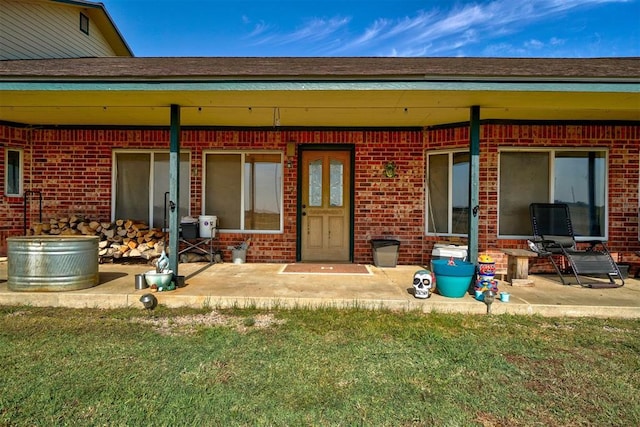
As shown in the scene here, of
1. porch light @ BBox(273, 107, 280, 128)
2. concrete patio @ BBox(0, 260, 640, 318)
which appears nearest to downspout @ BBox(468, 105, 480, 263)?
concrete patio @ BBox(0, 260, 640, 318)

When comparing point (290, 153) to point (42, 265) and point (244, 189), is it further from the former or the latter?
point (42, 265)

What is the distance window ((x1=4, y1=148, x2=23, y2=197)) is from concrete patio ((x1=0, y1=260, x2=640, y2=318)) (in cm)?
229

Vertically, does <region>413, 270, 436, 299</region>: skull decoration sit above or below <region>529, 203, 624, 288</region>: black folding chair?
below

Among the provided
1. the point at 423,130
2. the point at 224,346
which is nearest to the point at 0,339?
the point at 224,346

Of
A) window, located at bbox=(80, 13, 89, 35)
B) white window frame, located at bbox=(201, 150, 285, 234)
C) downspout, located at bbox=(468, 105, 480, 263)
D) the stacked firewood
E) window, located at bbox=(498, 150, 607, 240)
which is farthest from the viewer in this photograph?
window, located at bbox=(80, 13, 89, 35)

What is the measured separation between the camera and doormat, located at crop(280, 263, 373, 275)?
6077 mm

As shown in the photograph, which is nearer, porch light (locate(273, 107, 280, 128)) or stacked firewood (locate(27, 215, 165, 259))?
porch light (locate(273, 107, 280, 128))

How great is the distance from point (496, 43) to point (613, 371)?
17613 mm

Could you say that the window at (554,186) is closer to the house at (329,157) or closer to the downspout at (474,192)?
the house at (329,157)

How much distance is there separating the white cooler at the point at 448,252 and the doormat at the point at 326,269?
1.20 m

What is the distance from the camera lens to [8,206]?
6891 mm

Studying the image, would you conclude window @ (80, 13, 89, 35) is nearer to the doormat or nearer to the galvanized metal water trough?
the galvanized metal water trough

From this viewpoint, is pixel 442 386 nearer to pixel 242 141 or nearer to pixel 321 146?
pixel 321 146

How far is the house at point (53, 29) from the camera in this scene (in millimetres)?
8070
